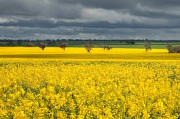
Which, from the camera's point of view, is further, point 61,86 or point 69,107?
point 61,86

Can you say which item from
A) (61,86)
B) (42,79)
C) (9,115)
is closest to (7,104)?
(9,115)

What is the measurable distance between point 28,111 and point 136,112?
3.03 meters

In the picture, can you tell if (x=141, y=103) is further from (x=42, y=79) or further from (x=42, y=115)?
(x=42, y=79)

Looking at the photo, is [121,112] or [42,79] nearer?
[121,112]

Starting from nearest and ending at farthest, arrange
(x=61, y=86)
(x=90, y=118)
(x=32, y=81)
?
1. (x=90, y=118)
2. (x=61, y=86)
3. (x=32, y=81)


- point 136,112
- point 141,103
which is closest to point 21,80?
point 141,103

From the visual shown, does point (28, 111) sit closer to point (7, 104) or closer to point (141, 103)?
point (7, 104)

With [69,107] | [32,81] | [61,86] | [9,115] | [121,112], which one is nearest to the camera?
[9,115]

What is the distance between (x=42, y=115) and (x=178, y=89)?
814cm

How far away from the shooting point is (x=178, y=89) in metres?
15.5

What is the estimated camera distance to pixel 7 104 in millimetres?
11227

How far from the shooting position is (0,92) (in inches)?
619

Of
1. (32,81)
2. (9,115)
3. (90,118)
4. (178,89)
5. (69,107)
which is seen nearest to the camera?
(90,118)

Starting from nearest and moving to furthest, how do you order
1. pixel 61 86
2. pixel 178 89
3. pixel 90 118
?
pixel 90 118
pixel 178 89
pixel 61 86
